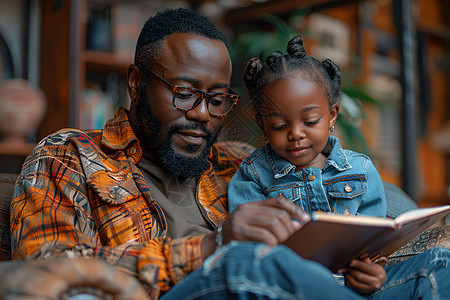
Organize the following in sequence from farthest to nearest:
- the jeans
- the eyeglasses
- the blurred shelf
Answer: the blurred shelf → the eyeglasses → the jeans

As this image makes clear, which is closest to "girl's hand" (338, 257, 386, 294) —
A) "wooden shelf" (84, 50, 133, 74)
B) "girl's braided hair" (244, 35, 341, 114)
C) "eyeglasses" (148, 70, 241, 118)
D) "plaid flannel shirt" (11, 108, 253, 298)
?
"plaid flannel shirt" (11, 108, 253, 298)

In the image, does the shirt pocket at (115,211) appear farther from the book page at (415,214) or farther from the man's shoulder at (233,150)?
the book page at (415,214)

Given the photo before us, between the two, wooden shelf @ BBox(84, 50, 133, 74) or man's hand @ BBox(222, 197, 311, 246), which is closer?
man's hand @ BBox(222, 197, 311, 246)

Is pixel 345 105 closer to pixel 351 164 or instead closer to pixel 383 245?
pixel 351 164

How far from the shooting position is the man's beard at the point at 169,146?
5.10ft

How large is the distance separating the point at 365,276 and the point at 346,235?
0.26 metres

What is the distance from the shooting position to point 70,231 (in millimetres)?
1195

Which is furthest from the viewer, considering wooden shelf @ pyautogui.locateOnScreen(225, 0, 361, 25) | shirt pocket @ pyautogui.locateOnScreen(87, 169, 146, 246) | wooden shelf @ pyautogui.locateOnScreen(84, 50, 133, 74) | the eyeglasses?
wooden shelf @ pyautogui.locateOnScreen(225, 0, 361, 25)

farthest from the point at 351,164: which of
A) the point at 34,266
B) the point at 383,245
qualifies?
the point at 34,266

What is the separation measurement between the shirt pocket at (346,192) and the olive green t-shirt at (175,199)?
0.40 metres

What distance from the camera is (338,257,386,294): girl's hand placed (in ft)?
3.99

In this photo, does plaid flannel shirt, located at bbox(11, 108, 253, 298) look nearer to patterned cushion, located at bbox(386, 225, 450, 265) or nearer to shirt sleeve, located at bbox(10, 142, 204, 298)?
shirt sleeve, located at bbox(10, 142, 204, 298)

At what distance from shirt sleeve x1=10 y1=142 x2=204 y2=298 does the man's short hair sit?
17.7 inches

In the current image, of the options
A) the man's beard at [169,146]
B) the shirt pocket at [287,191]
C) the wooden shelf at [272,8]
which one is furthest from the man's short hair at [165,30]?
the wooden shelf at [272,8]
